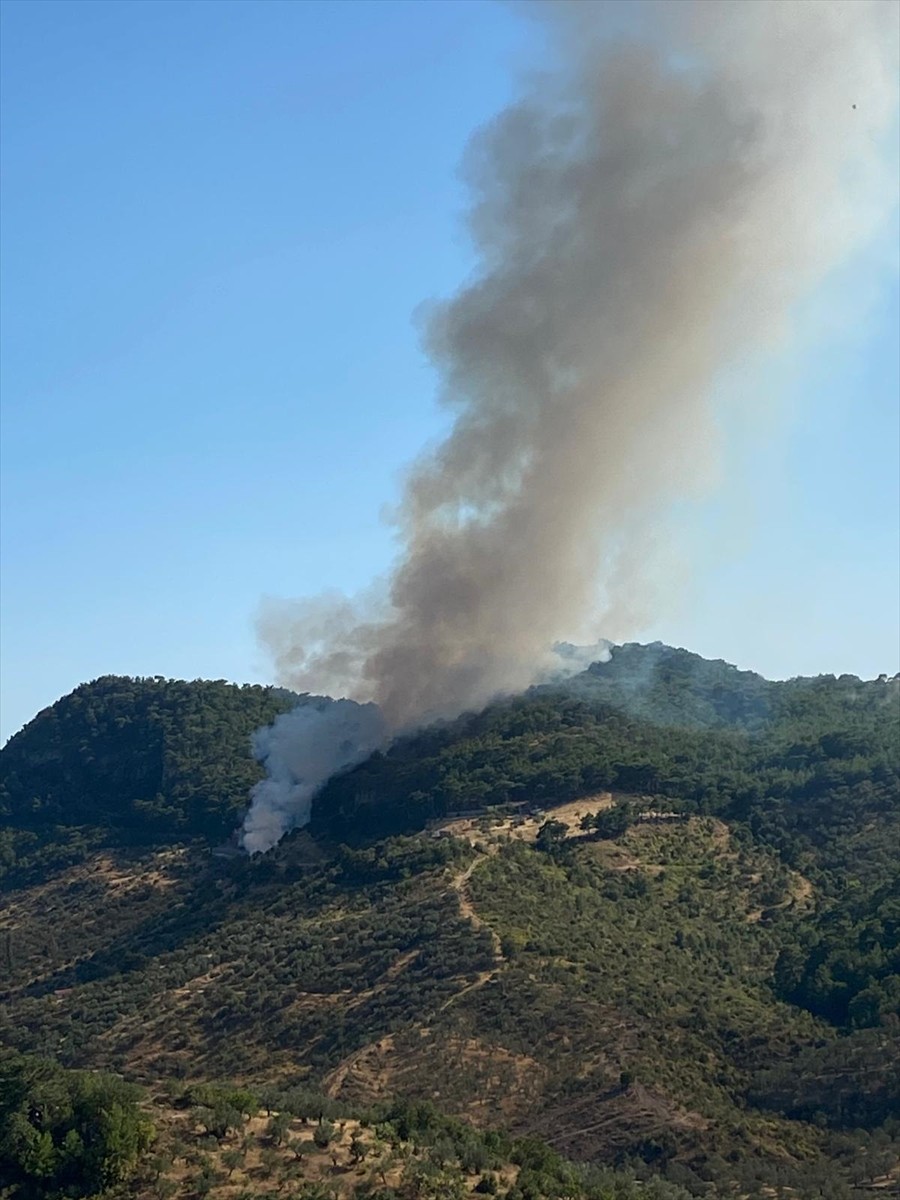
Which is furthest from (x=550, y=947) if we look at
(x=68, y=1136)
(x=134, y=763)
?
(x=134, y=763)

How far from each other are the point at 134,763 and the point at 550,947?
2755 inches

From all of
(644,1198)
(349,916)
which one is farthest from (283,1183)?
(349,916)

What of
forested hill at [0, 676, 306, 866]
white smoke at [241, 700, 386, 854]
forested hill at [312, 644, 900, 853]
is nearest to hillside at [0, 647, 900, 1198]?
forested hill at [312, 644, 900, 853]

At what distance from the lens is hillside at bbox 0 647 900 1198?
61.3 meters

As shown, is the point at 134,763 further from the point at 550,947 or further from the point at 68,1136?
the point at 68,1136

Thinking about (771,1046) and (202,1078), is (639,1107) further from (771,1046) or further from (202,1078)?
(202,1078)

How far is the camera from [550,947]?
76062 millimetres

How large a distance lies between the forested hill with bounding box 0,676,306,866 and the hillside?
154cm

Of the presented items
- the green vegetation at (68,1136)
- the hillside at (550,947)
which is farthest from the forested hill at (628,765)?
the green vegetation at (68,1136)

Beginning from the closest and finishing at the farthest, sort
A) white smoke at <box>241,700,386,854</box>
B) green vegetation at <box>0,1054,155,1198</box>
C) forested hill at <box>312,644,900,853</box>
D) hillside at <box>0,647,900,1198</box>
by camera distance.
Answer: green vegetation at <box>0,1054,155,1198</box>, hillside at <box>0,647,900,1198</box>, forested hill at <box>312,644,900,853</box>, white smoke at <box>241,700,386,854</box>

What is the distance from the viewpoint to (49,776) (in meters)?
139

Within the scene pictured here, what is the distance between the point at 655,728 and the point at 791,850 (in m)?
25.8

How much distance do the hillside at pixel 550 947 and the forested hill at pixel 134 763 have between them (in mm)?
1539

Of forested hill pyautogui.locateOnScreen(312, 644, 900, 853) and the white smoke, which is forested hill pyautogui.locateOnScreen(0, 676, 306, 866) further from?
forested hill pyautogui.locateOnScreen(312, 644, 900, 853)
